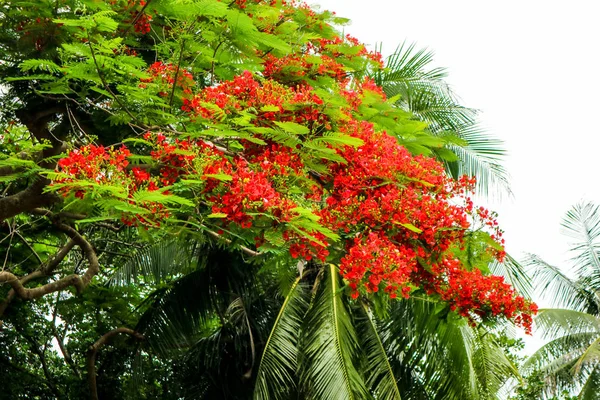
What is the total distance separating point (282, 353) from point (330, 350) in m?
0.76

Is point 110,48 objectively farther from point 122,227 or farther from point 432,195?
point 122,227

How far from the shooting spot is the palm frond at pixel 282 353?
8.45m

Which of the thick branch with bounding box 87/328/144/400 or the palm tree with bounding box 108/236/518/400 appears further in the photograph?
the thick branch with bounding box 87/328/144/400

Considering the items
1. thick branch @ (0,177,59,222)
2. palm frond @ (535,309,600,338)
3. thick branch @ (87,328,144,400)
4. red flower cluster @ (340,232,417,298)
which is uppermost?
palm frond @ (535,309,600,338)

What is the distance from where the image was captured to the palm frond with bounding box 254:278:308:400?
8.45 metres

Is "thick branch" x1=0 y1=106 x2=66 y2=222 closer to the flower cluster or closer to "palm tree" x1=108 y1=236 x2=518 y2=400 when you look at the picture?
the flower cluster

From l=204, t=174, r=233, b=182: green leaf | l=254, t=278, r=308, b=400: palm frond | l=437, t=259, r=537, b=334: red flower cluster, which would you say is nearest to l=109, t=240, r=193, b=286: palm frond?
l=254, t=278, r=308, b=400: palm frond

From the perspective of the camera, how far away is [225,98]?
562cm

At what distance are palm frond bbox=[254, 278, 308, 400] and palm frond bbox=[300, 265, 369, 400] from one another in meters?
0.19

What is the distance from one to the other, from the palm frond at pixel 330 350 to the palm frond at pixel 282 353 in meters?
0.19

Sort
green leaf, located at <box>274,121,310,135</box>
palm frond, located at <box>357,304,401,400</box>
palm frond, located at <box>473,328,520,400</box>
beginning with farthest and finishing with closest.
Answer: palm frond, located at <box>473,328,520,400</box>
palm frond, located at <box>357,304,401,400</box>
green leaf, located at <box>274,121,310,135</box>

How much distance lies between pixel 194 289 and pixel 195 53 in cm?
457

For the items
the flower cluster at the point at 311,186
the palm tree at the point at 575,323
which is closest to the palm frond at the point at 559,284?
the palm tree at the point at 575,323

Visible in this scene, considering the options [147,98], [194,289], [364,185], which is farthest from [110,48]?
[194,289]
